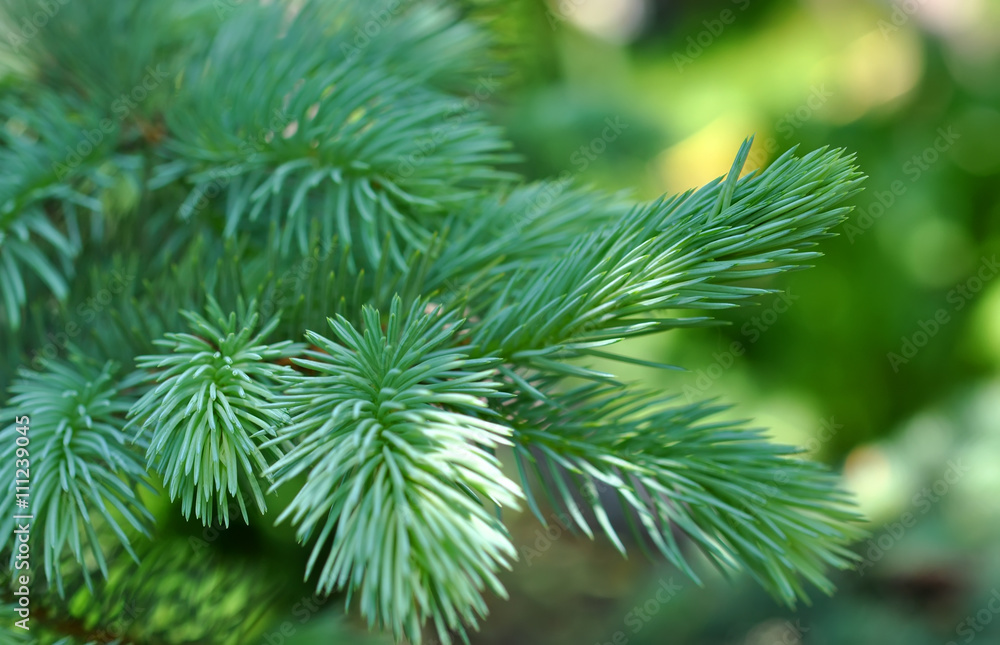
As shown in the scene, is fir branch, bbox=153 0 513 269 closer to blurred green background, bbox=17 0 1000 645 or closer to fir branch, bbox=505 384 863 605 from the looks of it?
fir branch, bbox=505 384 863 605

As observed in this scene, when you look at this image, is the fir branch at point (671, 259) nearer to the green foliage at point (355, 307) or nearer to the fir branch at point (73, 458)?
the green foliage at point (355, 307)

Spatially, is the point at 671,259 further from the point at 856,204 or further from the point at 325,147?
the point at 856,204

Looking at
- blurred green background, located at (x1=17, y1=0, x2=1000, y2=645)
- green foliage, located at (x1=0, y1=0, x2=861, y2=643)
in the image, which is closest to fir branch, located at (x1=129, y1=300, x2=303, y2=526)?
green foliage, located at (x1=0, y1=0, x2=861, y2=643)

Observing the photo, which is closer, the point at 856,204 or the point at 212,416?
the point at 212,416

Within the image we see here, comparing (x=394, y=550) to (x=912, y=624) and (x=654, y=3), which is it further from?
(x=654, y=3)

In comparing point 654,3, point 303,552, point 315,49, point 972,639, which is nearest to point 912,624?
point 972,639

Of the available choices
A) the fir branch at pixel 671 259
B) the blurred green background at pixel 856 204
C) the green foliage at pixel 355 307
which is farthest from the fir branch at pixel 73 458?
the blurred green background at pixel 856 204

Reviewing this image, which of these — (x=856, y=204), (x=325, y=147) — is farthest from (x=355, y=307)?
(x=856, y=204)

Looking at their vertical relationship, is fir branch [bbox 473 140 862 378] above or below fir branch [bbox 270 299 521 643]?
above
